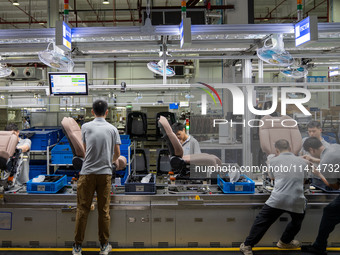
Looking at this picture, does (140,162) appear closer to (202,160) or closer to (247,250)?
(202,160)

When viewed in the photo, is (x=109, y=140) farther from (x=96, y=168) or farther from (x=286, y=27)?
(x=286, y=27)

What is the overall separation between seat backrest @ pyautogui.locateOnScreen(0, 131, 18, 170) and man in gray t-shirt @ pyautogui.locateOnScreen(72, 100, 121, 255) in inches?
52.1

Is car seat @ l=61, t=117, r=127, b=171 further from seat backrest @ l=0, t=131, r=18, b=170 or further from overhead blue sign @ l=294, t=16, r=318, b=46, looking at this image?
overhead blue sign @ l=294, t=16, r=318, b=46

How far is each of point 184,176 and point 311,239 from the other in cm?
178

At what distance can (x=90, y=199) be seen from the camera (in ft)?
11.3

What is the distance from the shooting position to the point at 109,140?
3.50 metres

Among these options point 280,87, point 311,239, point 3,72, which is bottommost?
point 311,239

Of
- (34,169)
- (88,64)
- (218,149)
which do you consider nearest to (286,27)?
(218,149)

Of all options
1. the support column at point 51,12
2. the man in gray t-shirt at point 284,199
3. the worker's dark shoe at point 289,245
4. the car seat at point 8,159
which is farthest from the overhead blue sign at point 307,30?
the support column at point 51,12

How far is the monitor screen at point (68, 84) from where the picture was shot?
5.41 m

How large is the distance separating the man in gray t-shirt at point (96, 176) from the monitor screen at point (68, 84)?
6.80 ft

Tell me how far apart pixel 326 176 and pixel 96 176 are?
2.78 metres

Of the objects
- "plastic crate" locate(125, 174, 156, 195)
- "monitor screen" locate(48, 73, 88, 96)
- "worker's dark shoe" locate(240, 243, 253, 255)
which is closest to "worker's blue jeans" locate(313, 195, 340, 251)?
"worker's dark shoe" locate(240, 243, 253, 255)

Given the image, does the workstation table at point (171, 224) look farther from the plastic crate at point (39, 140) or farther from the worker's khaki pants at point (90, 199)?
the plastic crate at point (39, 140)
